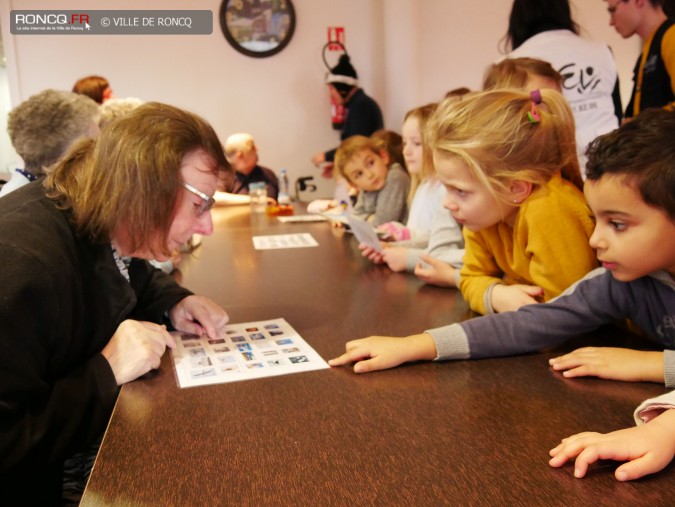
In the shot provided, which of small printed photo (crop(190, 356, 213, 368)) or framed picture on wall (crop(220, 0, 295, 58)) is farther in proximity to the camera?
framed picture on wall (crop(220, 0, 295, 58))

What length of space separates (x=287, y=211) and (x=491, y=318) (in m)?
2.55

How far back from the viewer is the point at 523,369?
38.6 inches

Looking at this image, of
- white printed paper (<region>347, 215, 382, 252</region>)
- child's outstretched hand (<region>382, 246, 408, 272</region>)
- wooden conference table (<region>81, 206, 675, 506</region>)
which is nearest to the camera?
wooden conference table (<region>81, 206, 675, 506</region>)

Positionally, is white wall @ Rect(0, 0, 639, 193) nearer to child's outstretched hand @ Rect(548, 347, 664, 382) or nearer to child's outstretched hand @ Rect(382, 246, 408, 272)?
child's outstretched hand @ Rect(382, 246, 408, 272)

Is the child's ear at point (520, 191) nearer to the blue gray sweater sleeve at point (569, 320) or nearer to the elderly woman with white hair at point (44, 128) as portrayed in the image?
the blue gray sweater sleeve at point (569, 320)

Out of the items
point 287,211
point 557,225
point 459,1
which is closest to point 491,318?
point 557,225

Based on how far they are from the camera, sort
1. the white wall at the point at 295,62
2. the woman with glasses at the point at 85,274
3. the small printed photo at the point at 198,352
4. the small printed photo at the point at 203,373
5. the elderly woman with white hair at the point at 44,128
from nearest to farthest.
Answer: the woman with glasses at the point at 85,274
the small printed photo at the point at 203,373
the small printed photo at the point at 198,352
the elderly woman with white hair at the point at 44,128
the white wall at the point at 295,62

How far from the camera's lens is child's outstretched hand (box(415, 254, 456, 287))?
157 cm

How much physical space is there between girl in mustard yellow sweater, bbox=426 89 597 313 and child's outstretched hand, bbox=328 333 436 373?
332 millimetres

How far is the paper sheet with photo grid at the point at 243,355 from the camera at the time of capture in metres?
0.99

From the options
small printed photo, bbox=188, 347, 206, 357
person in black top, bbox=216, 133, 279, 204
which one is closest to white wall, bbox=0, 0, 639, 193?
person in black top, bbox=216, 133, 279, 204

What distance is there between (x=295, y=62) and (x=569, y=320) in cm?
493

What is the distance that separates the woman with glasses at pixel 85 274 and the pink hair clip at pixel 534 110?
0.64 m

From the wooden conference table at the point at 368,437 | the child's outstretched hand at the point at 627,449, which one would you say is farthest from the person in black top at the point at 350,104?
the child's outstretched hand at the point at 627,449
